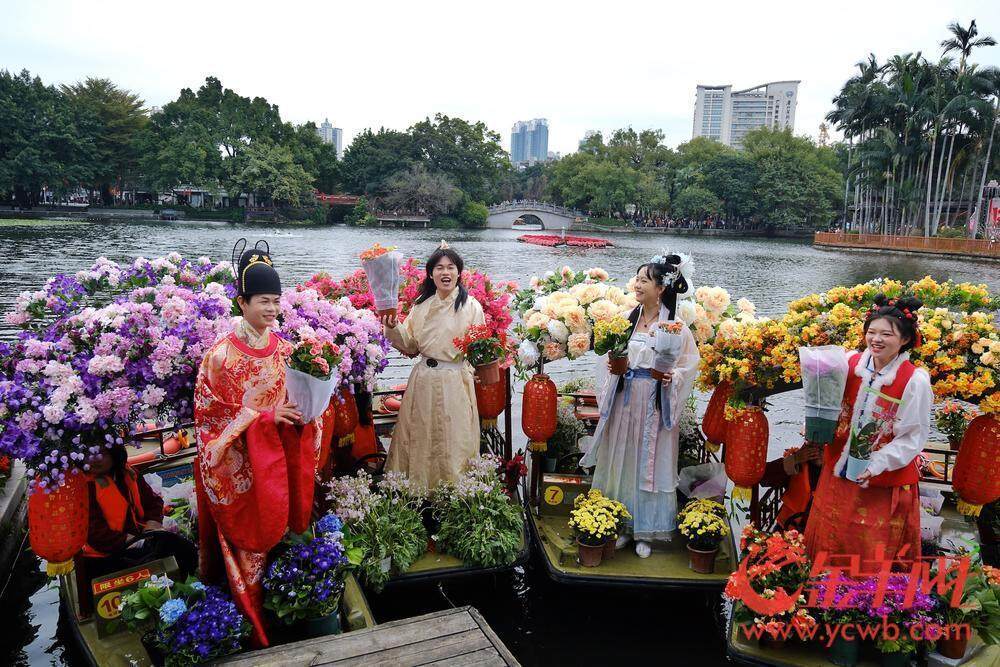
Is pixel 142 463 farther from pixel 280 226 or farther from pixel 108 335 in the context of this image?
pixel 280 226

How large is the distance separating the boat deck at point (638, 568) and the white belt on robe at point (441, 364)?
151 cm

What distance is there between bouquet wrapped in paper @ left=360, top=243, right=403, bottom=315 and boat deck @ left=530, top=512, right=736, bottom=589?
2.23 metres

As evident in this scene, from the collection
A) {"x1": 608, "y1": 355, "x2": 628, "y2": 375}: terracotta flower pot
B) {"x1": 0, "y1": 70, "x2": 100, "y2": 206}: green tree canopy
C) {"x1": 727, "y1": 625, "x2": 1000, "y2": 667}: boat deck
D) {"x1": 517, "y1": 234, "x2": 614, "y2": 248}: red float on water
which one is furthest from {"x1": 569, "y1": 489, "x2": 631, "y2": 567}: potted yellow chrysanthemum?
{"x1": 0, "y1": 70, "x2": 100, "y2": 206}: green tree canopy

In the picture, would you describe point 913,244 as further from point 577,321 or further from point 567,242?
point 577,321

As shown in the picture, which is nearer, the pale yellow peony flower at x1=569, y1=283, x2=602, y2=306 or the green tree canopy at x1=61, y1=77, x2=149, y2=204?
the pale yellow peony flower at x1=569, y1=283, x2=602, y2=306

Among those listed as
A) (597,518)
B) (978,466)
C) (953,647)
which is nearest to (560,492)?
(597,518)

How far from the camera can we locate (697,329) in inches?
208

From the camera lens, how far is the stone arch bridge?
63.0 meters

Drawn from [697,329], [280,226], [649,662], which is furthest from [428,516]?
[280,226]

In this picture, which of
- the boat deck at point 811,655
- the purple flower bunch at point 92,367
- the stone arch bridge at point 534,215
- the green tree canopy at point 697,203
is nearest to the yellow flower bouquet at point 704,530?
the boat deck at point 811,655

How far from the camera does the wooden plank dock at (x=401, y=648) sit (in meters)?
3.28

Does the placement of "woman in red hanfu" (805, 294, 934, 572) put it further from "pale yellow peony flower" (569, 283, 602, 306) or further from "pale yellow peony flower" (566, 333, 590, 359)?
"pale yellow peony flower" (569, 283, 602, 306)

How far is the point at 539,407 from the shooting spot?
549cm

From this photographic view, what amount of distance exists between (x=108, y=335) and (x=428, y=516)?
270cm
